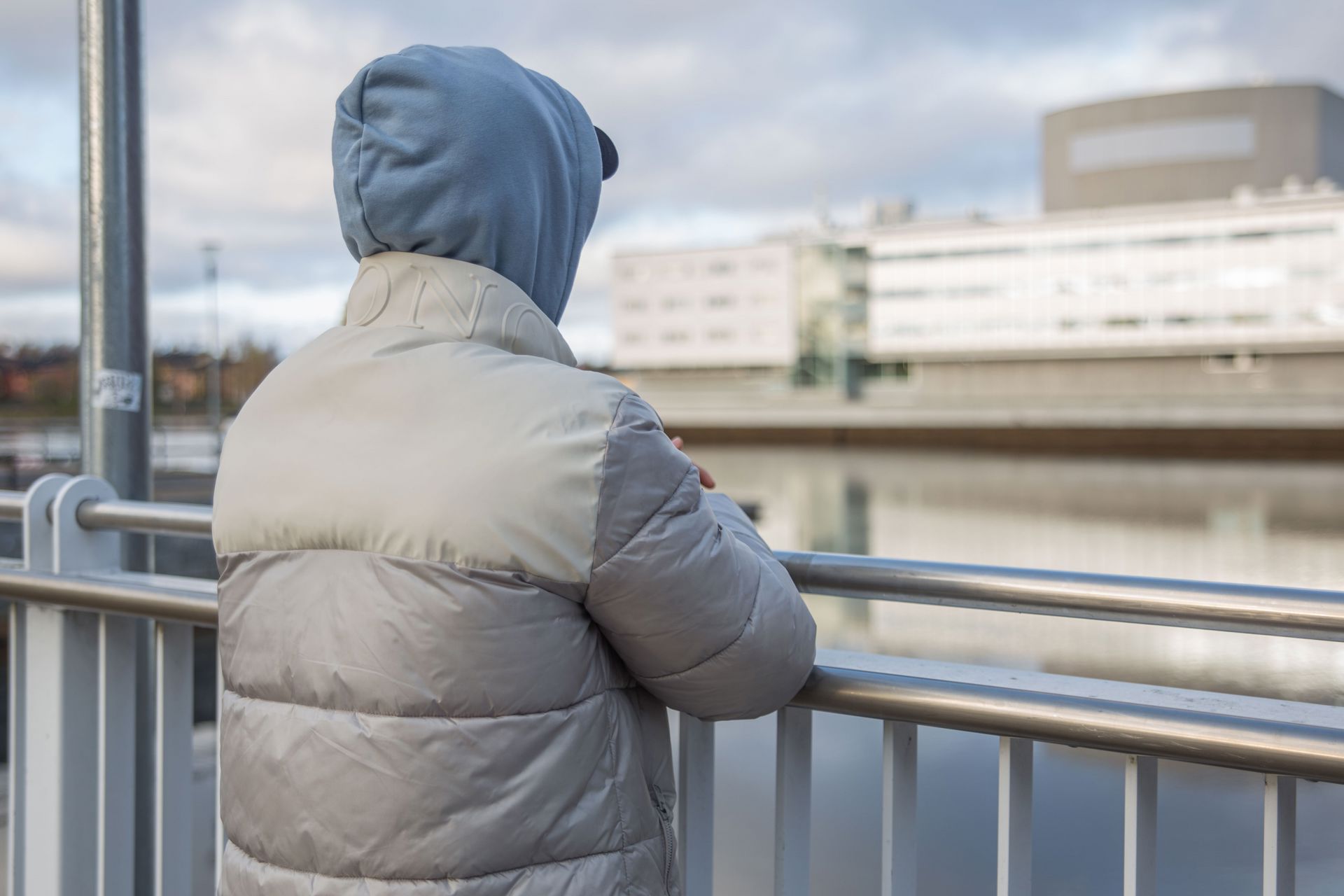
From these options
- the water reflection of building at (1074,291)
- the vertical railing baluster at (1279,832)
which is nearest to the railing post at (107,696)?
the vertical railing baluster at (1279,832)

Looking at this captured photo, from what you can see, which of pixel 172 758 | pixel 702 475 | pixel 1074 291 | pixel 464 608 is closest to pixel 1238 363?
pixel 1074 291

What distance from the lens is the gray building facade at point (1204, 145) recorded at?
6341 cm

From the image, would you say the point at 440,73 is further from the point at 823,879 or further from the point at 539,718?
the point at 823,879

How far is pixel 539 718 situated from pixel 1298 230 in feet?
200

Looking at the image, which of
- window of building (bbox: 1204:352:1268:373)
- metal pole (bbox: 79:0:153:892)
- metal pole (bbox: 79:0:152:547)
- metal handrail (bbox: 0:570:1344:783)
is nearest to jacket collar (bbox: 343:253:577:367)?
metal handrail (bbox: 0:570:1344:783)

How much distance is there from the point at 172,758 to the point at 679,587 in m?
1.54

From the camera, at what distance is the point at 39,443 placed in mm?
20812

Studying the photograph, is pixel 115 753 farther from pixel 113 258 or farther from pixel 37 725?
pixel 113 258

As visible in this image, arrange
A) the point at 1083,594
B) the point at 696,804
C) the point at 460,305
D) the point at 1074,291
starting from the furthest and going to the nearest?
the point at 1074,291
the point at 696,804
the point at 1083,594
the point at 460,305

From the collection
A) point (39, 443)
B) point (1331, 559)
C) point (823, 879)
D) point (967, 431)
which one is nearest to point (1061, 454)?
point (967, 431)

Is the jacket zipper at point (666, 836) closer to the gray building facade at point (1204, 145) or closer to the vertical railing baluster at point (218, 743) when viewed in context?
the vertical railing baluster at point (218, 743)

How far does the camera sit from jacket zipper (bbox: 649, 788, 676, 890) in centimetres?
133

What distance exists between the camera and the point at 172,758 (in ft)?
7.34

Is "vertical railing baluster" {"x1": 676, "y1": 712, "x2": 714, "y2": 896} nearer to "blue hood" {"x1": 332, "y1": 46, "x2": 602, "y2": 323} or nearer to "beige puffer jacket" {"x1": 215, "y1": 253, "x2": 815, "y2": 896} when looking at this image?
"beige puffer jacket" {"x1": 215, "y1": 253, "x2": 815, "y2": 896}
